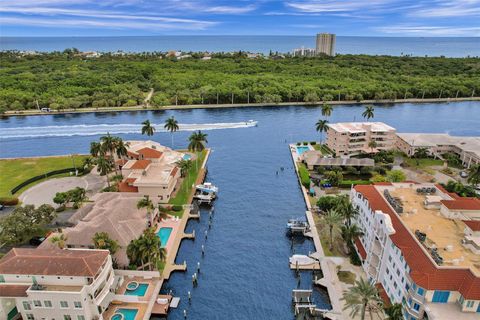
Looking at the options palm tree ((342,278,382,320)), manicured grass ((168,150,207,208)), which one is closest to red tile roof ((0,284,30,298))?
manicured grass ((168,150,207,208))

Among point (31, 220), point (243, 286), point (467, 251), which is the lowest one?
point (243, 286)

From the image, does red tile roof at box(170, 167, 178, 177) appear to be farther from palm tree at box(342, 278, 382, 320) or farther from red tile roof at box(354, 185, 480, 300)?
red tile roof at box(354, 185, 480, 300)

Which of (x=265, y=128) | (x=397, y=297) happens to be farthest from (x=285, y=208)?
(x=265, y=128)

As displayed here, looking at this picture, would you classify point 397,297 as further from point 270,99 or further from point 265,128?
point 270,99

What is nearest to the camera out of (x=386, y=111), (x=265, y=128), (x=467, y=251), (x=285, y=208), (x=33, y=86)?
(x=467, y=251)

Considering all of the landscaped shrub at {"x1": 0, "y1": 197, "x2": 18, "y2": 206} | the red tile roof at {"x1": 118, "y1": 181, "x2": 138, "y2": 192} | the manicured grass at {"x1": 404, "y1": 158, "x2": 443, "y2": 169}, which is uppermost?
the manicured grass at {"x1": 404, "y1": 158, "x2": 443, "y2": 169}

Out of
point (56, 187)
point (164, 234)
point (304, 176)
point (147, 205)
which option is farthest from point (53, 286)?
point (304, 176)
